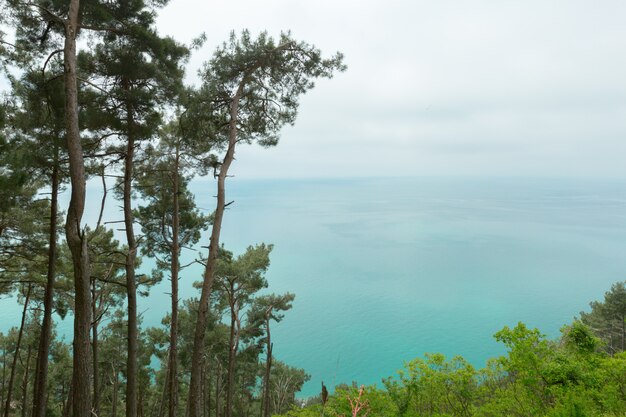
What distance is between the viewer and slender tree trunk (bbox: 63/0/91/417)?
12.6ft

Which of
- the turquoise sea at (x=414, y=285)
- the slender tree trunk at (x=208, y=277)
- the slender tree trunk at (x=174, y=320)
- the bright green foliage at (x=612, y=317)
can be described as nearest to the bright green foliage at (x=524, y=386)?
the slender tree trunk at (x=208, y=277)

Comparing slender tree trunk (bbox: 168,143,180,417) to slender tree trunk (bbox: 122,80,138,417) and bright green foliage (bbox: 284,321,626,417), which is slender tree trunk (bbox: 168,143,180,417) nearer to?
slender tree trunk (bbox: 122,80,138,417)

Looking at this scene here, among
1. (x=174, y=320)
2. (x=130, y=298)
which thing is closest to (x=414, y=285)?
(x=174, y=320)

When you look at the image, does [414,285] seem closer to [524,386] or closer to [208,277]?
[524,386]

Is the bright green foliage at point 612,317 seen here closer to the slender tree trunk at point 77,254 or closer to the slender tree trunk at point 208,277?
the slender tree trunk at point 208,277

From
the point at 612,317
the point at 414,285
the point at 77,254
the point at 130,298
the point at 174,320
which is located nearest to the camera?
the point at 77,254

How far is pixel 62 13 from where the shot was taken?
4922 millimetres

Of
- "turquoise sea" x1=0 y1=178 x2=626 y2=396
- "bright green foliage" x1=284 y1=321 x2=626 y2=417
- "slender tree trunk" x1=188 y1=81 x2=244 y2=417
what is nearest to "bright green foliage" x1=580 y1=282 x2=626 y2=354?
"bright green foliage" x1=284 y1=321 x2=626 y2=417

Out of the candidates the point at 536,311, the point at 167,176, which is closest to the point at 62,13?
the point at 167,176

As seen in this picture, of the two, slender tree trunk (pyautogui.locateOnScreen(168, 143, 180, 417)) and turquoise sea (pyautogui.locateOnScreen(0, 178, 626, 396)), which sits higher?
slender tree trunk (pyautogui.locateOnScreen(168, 143, 180, 417))

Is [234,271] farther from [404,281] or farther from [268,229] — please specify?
[268,229]

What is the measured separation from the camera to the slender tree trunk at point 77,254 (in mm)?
3838

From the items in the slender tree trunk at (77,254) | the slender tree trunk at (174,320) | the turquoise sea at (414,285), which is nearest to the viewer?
the slender tree trunk at (77,254)

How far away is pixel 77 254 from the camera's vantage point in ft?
12.6
